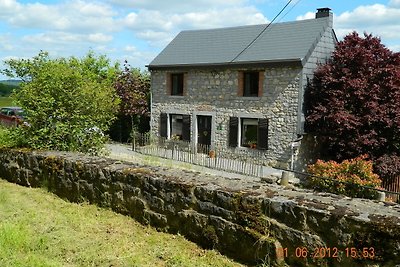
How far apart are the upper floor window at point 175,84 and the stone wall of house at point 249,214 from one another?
651 inches

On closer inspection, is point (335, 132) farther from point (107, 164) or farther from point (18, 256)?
point (18, 256)

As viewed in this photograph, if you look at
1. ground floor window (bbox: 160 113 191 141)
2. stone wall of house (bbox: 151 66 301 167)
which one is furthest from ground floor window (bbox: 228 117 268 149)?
ground floor window (bbox: 160 113 191 141)

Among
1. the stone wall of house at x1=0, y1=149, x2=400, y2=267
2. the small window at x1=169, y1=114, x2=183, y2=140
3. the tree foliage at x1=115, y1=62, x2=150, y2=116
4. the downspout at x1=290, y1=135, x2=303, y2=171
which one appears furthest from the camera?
the tree foliage at x1=115, y1=62, x2=150, y2=116

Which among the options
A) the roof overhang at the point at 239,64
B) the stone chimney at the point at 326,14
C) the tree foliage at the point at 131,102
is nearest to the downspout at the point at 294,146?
the roof overhang at the point at 239,64

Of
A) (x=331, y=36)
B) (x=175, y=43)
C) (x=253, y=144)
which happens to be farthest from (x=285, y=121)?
(x=175, y=43)

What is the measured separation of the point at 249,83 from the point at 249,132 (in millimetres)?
2506

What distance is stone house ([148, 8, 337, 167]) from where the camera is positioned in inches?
721

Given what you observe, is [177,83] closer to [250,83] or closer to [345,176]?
[250,83]

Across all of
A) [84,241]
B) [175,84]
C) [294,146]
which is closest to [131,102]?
[175,84]

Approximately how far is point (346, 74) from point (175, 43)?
11.2 m

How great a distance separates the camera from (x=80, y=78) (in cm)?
944

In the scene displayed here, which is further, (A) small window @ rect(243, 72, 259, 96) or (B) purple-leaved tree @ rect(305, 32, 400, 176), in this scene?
(A) small window @ rect(243, 72, 259, 96)

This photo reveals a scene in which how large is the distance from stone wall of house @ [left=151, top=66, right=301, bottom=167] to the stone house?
0.15 ft

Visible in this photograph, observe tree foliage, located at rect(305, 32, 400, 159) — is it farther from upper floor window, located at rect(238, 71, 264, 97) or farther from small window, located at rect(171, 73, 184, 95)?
small window, located at rect(171, 73, 184, 95)
